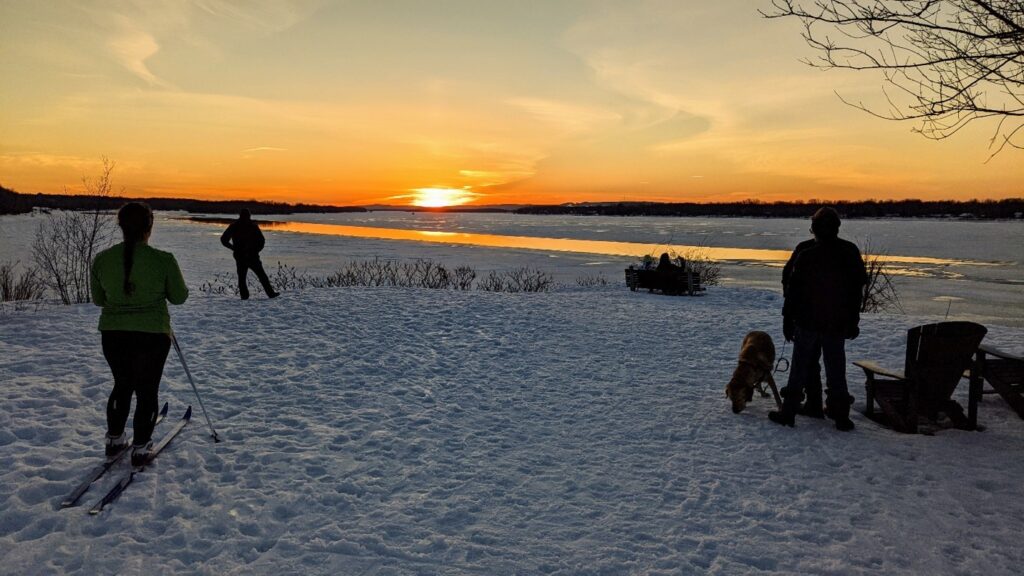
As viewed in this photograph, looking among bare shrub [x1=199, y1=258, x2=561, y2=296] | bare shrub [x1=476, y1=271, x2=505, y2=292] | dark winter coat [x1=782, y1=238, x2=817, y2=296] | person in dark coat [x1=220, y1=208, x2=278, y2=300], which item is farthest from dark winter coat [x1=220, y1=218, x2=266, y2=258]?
dark winter coat [x1=782, y1=238, x2=817, y2=296]

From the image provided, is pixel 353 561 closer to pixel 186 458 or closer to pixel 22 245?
pixel 186 458

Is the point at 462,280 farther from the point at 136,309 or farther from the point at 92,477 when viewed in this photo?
the point at 92,477

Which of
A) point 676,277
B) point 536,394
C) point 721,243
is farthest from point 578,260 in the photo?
point 536,394

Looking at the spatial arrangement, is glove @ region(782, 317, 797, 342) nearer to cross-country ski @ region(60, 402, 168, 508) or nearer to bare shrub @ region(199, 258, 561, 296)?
cross-country ski @ region(60, 402, 168, 508)

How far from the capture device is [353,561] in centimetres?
404

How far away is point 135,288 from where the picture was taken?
4.88 meters

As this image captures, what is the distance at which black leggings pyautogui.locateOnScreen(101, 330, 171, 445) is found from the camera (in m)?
4.93

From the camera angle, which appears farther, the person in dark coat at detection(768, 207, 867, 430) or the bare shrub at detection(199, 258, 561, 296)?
the bare shrub at detection(199, 258, 561, 296)

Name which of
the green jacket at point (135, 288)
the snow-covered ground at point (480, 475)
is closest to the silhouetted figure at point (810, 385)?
the snow-covered ground at point (480, 475)

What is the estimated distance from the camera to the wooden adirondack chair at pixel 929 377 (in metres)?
6.20

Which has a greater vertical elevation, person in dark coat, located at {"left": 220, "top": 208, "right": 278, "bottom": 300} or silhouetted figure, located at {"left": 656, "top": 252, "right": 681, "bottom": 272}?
person in dark coat, located at {"left": 220, "top": 208, "right": 278, "bottom": 300}

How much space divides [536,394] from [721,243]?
4767 centimetres

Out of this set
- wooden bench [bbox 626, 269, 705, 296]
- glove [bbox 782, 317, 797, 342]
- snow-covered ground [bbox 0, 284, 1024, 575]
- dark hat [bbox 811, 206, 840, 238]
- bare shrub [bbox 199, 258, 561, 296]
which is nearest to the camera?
snow-covered ground [bbox 0, 284, 1024, 575]

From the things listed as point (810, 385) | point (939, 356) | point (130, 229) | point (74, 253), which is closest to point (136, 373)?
point (130, 229)
